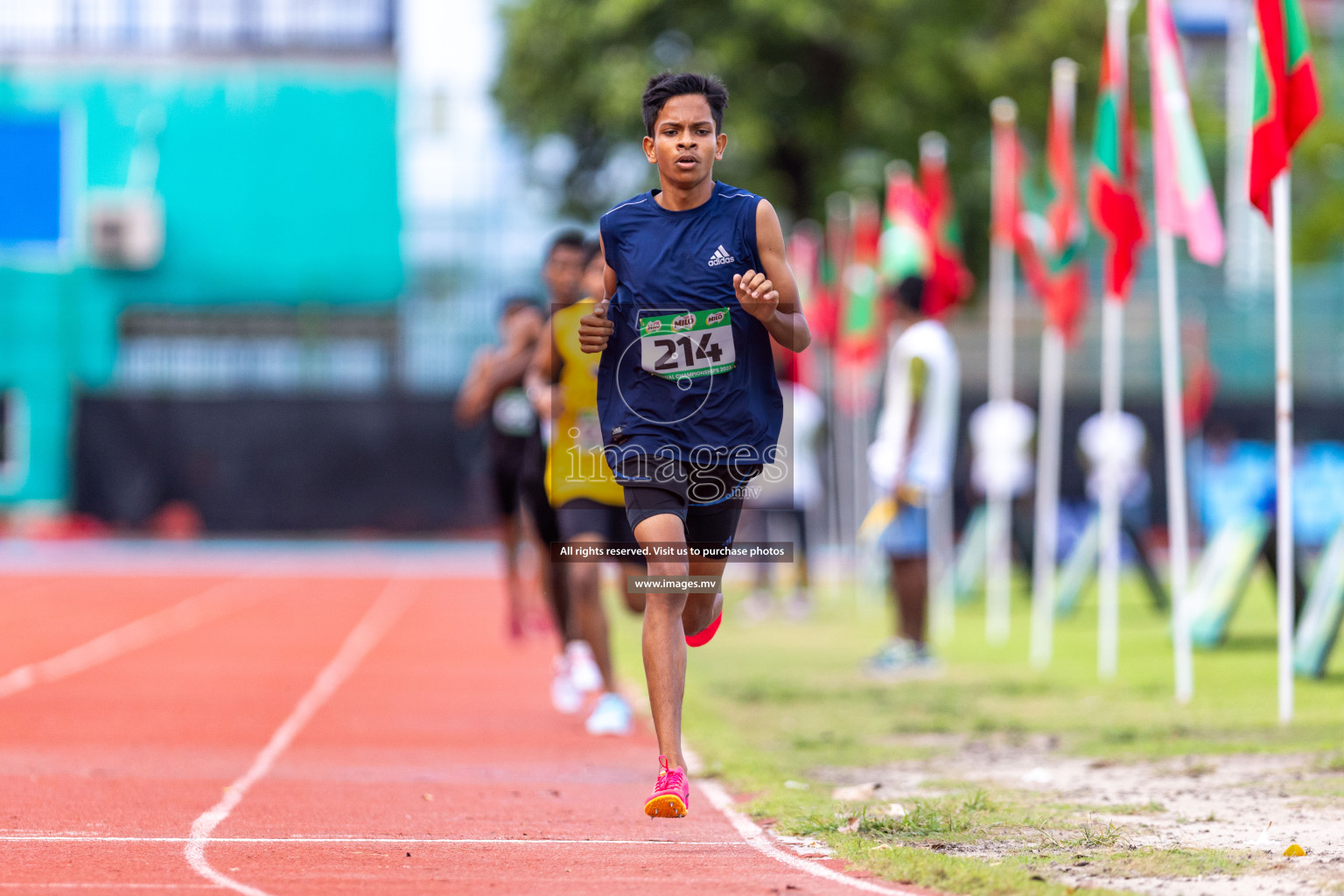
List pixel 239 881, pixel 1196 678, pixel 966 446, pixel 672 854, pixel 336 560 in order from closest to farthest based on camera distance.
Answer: pixel 239 881 → pixel 672 854 → pixel 1196 678 → pixel 336 560 → pixel 966 446

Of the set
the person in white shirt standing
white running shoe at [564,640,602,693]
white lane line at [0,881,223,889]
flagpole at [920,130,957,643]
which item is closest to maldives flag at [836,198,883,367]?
flagpole at [920,130,957,643]

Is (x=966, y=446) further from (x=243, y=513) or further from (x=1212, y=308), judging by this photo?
(x=243, y=513)

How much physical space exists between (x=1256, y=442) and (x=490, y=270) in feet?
41.2

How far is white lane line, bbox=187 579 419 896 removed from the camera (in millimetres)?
4996

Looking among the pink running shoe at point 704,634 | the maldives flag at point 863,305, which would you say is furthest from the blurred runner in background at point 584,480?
the maldives flag at point 863,305

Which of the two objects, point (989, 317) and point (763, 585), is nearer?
point (763, 585)

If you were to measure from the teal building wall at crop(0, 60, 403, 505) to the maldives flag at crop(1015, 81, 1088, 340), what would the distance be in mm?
20312

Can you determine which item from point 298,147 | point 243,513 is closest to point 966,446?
point 243,513

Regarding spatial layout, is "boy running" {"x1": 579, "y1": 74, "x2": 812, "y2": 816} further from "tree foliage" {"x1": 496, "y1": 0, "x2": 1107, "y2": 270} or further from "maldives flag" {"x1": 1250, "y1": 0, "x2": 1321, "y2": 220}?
"tree foliage" {"x1": 496, "y1": 0, "x2": 1107, "y2": 270}

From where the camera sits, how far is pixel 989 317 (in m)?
30.4

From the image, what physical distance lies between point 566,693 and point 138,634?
6.15 m

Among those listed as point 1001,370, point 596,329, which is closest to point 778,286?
point 596,329

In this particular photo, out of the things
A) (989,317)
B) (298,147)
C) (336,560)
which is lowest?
(336,560)

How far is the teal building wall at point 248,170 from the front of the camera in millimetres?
32656
